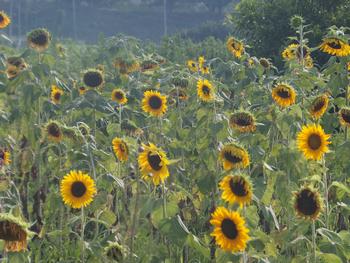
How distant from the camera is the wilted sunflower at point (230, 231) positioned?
232 cm

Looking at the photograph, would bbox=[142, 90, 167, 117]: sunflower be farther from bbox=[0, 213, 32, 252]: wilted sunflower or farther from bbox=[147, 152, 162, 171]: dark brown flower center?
bbox=[0, 213, 32, 252]: wilted sunflower

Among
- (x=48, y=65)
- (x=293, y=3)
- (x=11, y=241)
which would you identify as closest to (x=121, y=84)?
(x=48, y=65)

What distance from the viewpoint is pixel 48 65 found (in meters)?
4.35

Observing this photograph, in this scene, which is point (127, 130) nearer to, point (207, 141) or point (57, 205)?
point (207, 141)

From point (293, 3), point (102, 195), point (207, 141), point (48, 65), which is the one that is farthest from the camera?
point (293, 3)

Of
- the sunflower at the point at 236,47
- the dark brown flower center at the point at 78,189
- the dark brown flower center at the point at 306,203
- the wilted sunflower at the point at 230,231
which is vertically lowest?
the sunflower at the point at 236,47

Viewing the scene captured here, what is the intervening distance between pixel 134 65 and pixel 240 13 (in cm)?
384

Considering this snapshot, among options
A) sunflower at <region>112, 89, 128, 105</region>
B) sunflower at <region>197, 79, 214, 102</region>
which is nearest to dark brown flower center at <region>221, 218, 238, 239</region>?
sunflower at <region>197, 79, 214, 102</region>

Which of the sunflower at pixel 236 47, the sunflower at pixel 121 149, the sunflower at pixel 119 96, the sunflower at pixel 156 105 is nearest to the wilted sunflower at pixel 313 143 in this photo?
the sunflower at pixel 121 149

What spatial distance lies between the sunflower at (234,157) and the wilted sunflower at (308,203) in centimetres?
36

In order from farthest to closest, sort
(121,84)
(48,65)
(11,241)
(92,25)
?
(92,25)
(121,84)
(48,65)
(11,241)

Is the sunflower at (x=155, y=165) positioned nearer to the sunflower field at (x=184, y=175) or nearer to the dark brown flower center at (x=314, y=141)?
the sunflower field at (x=184, y=175)

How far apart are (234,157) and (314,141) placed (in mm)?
356

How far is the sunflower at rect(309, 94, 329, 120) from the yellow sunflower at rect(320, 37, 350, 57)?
0.53m
